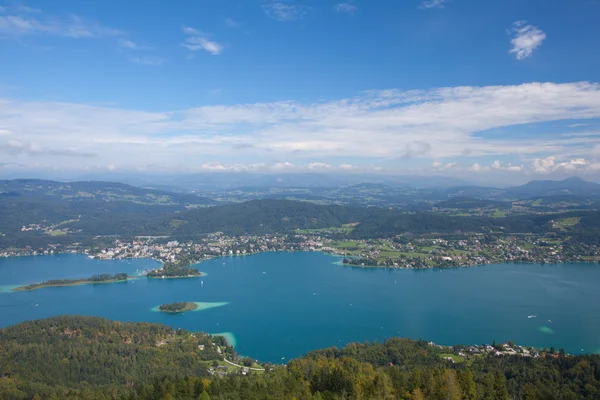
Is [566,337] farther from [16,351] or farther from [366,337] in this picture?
[16,351]

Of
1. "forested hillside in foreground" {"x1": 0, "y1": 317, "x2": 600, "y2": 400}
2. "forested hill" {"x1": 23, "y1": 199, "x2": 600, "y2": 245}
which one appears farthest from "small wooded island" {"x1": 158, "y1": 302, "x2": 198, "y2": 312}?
"forested hill" {"x1": 23, "y1": 199, "x2": 600, "y2": 245}

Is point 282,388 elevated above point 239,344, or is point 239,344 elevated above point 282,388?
point 282,388

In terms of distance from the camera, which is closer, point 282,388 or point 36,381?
point 282,388

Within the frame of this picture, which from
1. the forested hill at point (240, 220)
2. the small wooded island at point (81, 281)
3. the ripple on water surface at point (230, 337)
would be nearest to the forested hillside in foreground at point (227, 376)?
the ripple on water surface at point (230, 337)

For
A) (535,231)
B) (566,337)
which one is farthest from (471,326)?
(535,231)

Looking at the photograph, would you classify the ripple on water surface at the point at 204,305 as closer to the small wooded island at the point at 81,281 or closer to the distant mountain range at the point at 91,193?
the small wooded island at the point at 81,281

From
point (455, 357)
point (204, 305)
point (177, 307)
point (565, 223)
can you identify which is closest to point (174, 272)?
point (204, 305)

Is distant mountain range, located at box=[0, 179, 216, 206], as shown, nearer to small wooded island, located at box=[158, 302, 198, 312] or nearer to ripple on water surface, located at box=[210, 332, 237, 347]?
Answer: small wooded island, located at box=[158, 302, 198, 312]

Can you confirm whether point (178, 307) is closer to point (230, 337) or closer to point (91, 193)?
point (230, 337)
